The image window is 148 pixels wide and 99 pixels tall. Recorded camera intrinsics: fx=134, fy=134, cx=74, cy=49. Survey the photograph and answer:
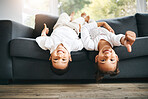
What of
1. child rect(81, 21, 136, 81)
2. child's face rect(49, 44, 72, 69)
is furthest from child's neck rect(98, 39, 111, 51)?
child's face rect(49, 44, 72, 69)

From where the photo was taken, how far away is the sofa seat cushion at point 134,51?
134 centimetres

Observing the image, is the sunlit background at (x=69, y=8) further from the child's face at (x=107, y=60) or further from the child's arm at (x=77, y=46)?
the child's face at (x=107, y=60)

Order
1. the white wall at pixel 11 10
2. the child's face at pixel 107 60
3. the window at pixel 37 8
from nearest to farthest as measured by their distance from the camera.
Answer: the child's face at pixel 107 60 < the white wall at pixel 11 10 < the window at pixel 37 8

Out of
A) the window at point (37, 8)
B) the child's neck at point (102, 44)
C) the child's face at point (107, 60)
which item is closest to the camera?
the child's face at point (107, 60)

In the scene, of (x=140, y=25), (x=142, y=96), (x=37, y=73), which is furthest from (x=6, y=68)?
(x=140, y=25)

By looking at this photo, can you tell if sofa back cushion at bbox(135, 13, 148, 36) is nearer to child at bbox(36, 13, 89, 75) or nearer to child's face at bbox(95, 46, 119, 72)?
child at bbox(36, 13, 89, 75)

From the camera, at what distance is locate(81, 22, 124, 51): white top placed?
4.12ft

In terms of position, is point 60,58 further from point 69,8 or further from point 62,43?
point 69,8

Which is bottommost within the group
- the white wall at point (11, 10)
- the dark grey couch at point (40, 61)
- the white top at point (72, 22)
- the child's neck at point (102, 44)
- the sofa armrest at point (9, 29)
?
the dark grey couch at point (40, 61)

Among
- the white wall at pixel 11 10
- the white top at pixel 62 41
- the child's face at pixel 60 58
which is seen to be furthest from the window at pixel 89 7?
the child's face at pixel 60 58

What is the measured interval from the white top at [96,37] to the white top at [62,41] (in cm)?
8

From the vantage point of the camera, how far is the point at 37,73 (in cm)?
140

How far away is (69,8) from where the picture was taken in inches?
121

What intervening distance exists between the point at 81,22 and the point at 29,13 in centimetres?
170
